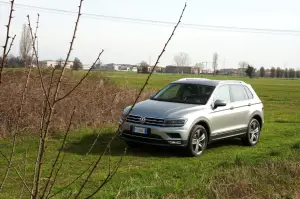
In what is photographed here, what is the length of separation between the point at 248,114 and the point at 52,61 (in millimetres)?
8573

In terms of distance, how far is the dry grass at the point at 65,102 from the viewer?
11422mm

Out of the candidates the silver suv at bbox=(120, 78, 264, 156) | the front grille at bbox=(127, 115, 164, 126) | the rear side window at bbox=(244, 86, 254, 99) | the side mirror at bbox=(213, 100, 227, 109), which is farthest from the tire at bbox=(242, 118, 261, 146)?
the front grille at bbox=(127, 115, 164, 126)

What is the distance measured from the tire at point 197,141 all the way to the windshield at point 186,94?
728 millimetres

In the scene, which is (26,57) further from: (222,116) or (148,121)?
(222,116)

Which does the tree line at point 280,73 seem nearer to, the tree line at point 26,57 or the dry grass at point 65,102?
the dry grass at point 65,102

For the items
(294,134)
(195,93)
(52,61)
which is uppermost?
(52,61)

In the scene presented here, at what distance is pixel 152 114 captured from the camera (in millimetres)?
9266

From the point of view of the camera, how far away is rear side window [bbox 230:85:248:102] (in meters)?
11.0

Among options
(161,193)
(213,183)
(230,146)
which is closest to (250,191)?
(213,183)

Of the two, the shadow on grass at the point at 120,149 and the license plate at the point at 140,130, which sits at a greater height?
the license plate at the point at 140,130

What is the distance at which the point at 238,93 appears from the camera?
439 inches

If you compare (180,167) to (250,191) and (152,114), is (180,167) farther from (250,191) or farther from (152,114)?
(250,191)

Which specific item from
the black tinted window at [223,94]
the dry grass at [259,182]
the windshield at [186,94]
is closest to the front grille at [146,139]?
the windshield at [186,94]

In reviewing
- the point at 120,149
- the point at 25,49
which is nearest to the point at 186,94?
the point at 120,149
